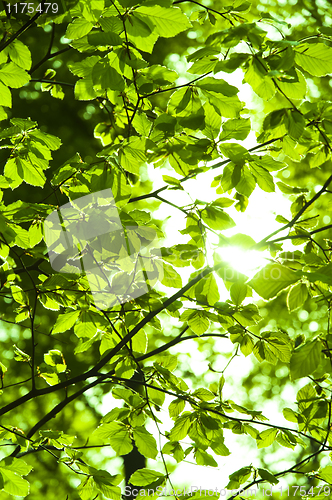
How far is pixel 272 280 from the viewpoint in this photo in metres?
0.91

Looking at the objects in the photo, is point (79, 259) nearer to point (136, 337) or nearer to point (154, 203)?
point (136, 337)

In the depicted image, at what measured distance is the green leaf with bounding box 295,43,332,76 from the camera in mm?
977

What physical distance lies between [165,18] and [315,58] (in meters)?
0.45

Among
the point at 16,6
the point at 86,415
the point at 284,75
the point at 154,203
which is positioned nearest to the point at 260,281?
the point at 284,75

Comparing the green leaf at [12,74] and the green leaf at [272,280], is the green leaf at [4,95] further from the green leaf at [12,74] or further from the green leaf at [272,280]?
the green leaf at [272,280]

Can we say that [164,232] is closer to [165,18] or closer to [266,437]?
[165,18]

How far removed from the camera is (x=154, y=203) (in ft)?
15.8

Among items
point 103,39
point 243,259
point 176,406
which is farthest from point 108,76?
point 176,406

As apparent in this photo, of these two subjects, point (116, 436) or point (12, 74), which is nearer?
point (12, 74)

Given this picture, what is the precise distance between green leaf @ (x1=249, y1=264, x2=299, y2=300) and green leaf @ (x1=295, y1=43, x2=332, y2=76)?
59cm

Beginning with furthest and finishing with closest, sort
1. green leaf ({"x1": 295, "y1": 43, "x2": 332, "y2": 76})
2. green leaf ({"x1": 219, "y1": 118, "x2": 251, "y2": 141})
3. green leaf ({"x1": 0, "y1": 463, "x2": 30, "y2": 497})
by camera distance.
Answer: green leaf ({"x1": 0, "y1": 463, "x2": 30, "y2": 497}) < green leaf ({"x1": 219, "y1": 118, "x2": 251, "y2": 141}) < green leaf ({"x1": 295, "y1": 43, "x2": 332, "y2": 76})

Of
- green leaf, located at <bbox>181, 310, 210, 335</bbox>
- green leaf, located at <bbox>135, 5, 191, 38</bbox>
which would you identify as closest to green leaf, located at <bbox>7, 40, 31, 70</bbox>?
Result: green leaf, located at <bbox>135, 5, 191, 38</bbox>

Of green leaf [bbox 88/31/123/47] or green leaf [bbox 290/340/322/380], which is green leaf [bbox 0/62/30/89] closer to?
green leaf [bbox 88/31/123/47]

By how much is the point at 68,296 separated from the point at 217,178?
91 cm
